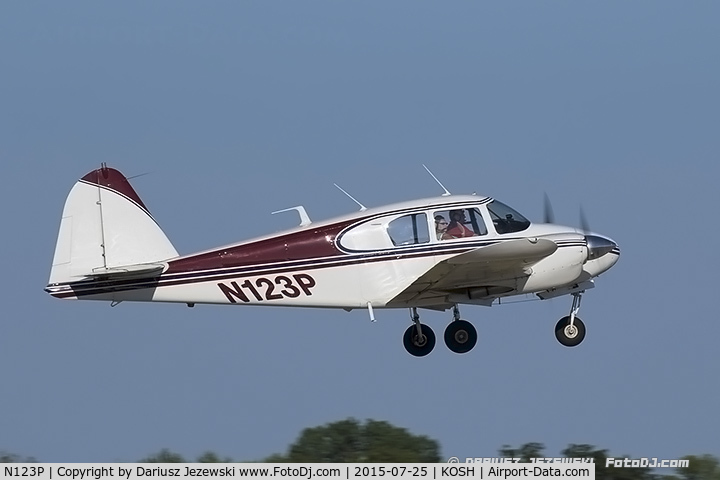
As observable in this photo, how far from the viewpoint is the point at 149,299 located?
68.5 ft

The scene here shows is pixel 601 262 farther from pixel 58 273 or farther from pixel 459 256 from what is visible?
pixel 58 273

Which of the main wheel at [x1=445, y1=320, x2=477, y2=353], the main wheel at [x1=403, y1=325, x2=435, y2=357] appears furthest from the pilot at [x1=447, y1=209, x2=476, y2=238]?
the main wheel at [x1=403, y1=325, x2=435, y2=357]

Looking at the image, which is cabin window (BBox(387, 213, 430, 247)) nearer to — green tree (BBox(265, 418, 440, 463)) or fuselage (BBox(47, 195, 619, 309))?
fuselage (BBox(47, 195, 619, 309))

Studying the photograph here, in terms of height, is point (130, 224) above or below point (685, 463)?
above

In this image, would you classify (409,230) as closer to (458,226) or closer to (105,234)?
(458,226)

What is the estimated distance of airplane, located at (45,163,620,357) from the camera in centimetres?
2070

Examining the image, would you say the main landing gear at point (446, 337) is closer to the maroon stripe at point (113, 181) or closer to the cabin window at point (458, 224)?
the cabin window at point (458, 224)

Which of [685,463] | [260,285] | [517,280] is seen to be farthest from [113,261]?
[685,463]

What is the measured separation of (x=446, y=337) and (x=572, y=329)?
186cm

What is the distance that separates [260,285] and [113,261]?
2133mm

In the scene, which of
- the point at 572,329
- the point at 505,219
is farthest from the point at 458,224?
the point at 572,329

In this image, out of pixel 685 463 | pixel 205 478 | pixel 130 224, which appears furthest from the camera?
pixel 130 224

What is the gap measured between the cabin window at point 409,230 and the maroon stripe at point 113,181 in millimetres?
3761

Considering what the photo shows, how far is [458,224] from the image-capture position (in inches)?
816
